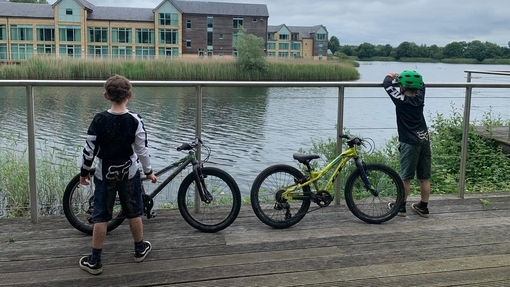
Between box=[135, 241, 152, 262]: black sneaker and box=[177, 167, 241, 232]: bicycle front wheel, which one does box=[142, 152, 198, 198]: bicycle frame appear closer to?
box=[177, 167, 241, 232]: bicycle front wheel

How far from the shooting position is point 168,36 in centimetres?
6675

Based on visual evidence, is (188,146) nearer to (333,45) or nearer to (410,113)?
(410,113)

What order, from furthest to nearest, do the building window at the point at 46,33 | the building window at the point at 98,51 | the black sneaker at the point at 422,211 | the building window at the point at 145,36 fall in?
1. the building window at the point at 145,36
2. the building window at the point at 98,51
3. the building window at the point at 46,33
4. the black sneaker at the point at 422,211

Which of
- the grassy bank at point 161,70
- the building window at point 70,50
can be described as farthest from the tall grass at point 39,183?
the building window at point 70,50

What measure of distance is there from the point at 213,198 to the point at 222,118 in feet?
7.62

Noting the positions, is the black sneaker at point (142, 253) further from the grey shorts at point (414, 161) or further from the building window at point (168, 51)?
the building window at point (168, 51)

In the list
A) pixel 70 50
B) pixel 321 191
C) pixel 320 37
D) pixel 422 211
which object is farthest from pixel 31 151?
pixel 320 37

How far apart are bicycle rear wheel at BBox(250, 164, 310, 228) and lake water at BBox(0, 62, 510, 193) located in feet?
1.88

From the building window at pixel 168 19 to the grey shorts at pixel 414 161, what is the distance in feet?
211

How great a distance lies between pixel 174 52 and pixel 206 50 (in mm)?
4321

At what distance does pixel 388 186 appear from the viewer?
195 inches

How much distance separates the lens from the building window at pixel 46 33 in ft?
205

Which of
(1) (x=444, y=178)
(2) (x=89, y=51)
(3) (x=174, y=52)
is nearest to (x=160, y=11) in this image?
(3) (x=174, y=52)

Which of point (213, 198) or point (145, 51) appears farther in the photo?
point (145, 51)
